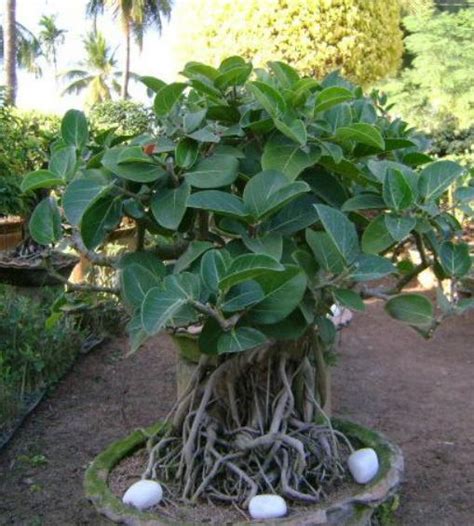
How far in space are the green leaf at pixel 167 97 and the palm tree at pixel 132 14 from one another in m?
26.8

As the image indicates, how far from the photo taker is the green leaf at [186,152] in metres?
1.61

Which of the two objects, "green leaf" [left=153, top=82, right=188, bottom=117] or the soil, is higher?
"green leaf" [left=153, top=82, right=188, bottom=117]

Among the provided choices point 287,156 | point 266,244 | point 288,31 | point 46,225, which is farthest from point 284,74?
point 288,31

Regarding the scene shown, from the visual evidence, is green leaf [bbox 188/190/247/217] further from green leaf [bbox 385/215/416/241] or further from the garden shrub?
the garden shrub

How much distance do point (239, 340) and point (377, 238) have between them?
0.41 meters

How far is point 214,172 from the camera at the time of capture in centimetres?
162

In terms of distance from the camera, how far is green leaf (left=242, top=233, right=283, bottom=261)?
156 centimetres

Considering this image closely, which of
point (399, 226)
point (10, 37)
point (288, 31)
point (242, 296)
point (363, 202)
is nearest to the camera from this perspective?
point (242, 296)

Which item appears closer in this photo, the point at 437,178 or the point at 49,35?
the point at 437,178

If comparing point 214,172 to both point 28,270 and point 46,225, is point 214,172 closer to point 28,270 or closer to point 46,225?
point 46,225

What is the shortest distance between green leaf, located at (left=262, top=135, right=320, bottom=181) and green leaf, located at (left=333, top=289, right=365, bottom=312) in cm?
29

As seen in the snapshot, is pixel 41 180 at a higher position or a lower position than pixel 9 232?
higher

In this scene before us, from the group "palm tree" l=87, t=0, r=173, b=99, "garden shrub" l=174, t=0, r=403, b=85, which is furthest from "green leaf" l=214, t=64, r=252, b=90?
"palm tree" l=87, t=0, r=173, b=99

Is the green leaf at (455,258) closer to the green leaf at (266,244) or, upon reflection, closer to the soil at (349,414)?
the green leaf at (266,244)
